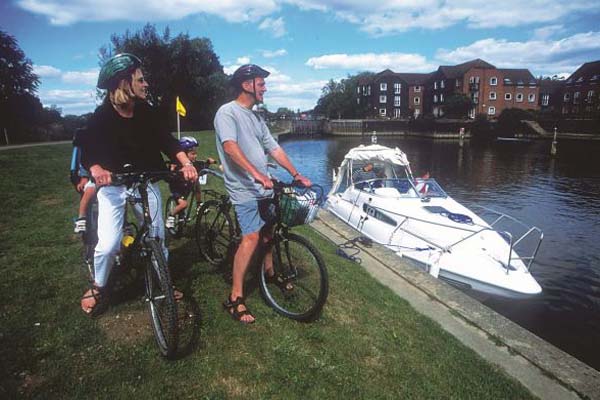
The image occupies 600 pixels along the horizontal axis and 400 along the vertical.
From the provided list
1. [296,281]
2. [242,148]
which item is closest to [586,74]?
[296,281]

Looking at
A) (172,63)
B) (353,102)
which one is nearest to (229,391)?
(172,63)

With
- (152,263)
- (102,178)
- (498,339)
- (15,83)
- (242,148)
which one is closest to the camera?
(102,178)

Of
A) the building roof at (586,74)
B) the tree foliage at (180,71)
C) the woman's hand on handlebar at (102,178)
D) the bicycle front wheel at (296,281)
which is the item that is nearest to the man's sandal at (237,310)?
the bicycle front wheel at (296,281)

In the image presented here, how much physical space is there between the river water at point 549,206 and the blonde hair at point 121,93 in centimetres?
938

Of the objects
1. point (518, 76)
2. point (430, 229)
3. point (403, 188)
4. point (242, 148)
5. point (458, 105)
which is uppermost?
point (518, 76)

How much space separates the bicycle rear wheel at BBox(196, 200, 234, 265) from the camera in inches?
212

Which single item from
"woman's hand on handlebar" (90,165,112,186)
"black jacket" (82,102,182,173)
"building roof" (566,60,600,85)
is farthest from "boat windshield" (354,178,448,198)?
"building roof" (566,60,600,85)

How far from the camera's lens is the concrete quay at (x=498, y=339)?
159 inches

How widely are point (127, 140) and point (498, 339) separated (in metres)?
5.09

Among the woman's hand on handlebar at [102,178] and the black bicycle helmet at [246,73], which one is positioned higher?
the black bicycle helmet at [246,73]

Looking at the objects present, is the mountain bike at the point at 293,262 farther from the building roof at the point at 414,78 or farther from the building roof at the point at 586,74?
the building roof at the point at 414,78

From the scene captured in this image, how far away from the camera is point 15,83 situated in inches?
1667

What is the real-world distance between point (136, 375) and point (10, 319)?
187 centimetres

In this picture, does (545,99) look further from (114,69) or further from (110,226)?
(110,226)
